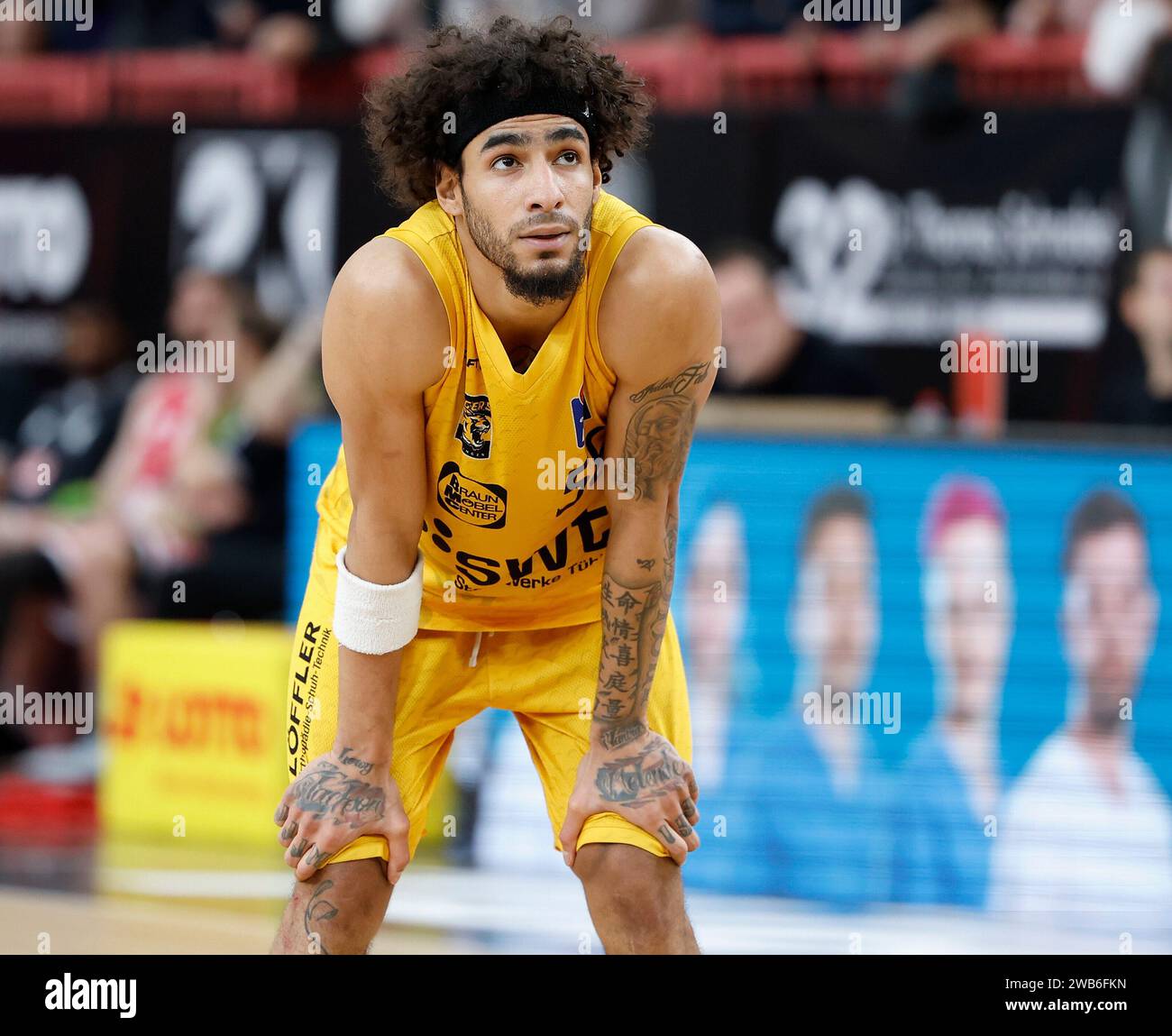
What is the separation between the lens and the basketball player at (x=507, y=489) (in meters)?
3.57

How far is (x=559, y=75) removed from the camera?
360cm

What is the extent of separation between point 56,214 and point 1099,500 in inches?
229

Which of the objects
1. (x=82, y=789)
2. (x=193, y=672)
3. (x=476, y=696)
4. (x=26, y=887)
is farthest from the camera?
(x=82, y=789)

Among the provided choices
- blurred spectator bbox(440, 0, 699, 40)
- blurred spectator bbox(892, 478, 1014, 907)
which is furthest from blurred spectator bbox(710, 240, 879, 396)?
blurred spectator bbox(440, 0, 699, 40)

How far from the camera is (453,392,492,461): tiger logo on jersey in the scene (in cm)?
364

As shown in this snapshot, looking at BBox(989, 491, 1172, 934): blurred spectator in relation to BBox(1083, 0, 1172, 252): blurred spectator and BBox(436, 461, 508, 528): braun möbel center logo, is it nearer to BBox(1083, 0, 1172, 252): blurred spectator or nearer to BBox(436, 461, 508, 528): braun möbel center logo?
BBox(1083, 0, 1172, 252): blurred spectator

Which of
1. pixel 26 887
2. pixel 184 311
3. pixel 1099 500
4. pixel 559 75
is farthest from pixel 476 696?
pixel 184 311

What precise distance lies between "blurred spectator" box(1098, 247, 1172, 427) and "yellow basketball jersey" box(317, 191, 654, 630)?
368cm

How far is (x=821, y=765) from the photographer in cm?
620

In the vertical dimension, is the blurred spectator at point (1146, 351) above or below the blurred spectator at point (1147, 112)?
below

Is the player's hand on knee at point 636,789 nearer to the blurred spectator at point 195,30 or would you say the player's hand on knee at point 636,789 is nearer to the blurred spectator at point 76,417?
the blurred spectator at point 76,417

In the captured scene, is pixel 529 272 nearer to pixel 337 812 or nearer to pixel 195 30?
pixel 337 812

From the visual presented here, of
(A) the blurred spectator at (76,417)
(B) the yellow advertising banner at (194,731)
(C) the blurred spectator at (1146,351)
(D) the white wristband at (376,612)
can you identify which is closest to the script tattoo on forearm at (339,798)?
(D) the white wristband at (376,612)
